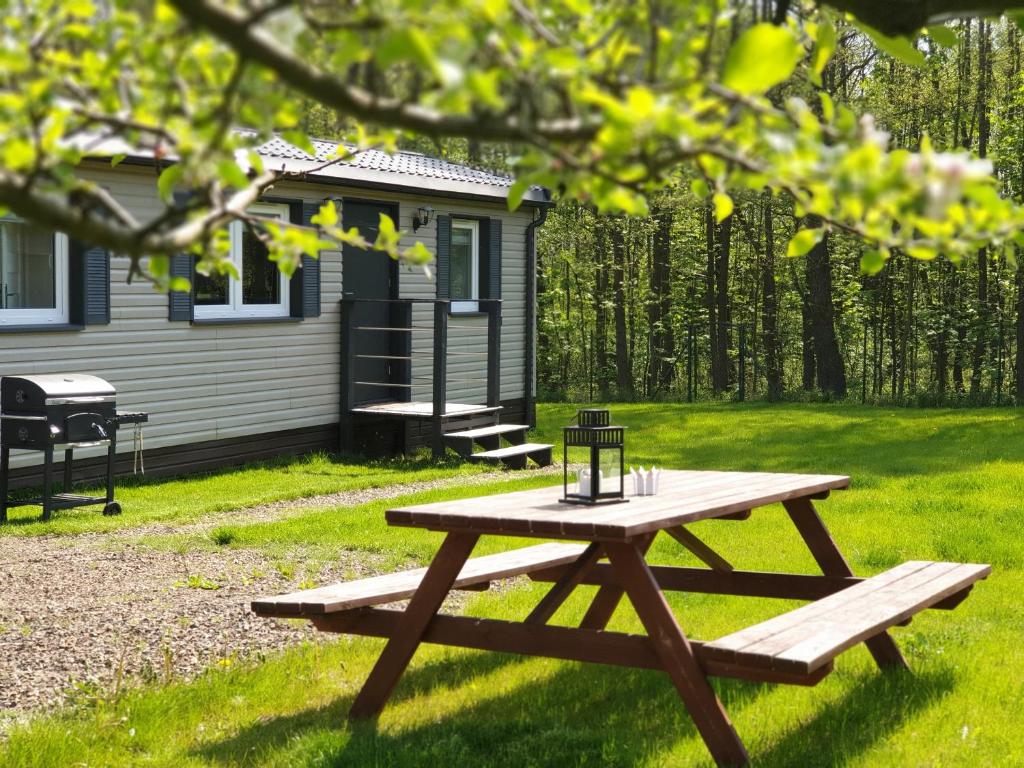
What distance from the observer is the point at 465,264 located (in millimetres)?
16578

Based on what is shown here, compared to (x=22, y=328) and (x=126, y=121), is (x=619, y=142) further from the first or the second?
(x=22, y=328)

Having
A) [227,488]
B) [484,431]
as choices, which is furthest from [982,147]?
[227,488]

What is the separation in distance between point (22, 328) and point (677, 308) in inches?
910

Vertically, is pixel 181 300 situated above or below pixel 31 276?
below

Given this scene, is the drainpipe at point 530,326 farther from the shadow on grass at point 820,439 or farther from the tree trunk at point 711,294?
the tree trunk at point 711,294

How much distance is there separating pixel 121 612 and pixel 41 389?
3.63m

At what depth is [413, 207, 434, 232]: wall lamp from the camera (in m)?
15.0

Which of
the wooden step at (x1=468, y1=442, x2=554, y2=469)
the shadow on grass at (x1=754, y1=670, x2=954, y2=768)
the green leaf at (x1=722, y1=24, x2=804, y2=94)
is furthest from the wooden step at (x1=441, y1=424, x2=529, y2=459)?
the green leaf at (x1=722, y1=24, x2=804, y2=94)

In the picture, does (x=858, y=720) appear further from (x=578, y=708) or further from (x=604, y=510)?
(x=604, y=510)

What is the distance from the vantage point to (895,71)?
27.5 meters

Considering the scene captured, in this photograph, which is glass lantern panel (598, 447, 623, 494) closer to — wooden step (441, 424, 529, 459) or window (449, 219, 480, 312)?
wooden step (441, 424, 529, 459)

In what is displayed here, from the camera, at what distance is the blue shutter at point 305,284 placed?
13719 millimetres

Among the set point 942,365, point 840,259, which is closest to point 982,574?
point 942,365

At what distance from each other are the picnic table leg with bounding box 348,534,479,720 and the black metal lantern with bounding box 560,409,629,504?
1.79 ft
